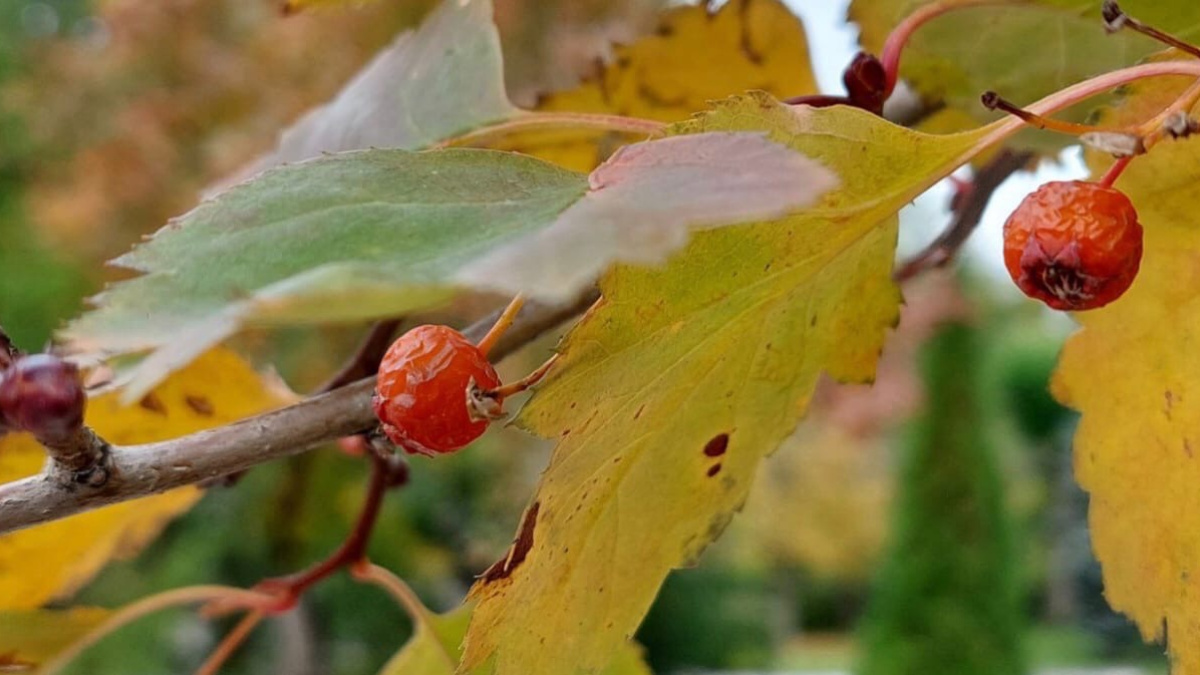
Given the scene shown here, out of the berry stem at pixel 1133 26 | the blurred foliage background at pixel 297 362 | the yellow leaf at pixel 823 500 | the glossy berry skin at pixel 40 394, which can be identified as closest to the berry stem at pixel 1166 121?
the berry stem at pixel 1133 26

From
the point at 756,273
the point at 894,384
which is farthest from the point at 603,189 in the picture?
the point at 894,384

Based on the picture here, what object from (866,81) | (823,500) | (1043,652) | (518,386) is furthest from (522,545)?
(1043,652)

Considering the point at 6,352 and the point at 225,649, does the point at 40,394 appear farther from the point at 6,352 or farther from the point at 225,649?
the point at 225,649

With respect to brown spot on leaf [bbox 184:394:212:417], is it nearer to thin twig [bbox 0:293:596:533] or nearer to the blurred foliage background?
thin twig [bbox 0:293:596:533]

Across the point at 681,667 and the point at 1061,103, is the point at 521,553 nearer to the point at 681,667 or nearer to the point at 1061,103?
the point at 1061,103

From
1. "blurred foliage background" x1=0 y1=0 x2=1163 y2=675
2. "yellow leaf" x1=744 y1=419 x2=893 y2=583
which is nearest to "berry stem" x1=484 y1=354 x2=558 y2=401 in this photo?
"blurred foliage background" x1=0 y1=0 x2=1163 y2=675
